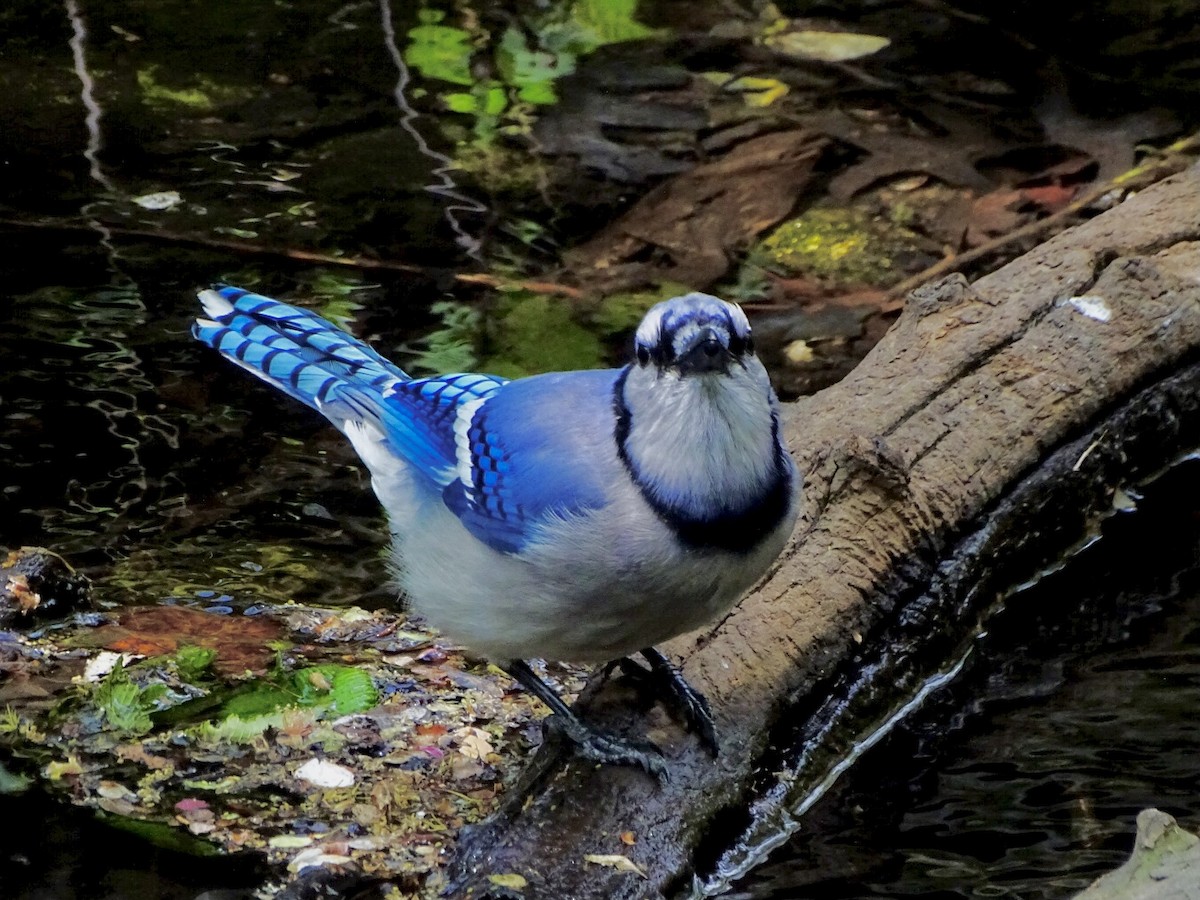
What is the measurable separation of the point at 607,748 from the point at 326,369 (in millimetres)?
1282

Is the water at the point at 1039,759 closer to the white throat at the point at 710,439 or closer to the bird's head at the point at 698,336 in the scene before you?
the white throat at the point at 710,439

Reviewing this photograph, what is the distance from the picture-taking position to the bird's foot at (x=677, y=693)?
3.31 metres

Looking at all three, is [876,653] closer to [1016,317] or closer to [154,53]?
[1016,317]

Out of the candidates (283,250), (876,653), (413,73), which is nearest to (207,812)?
(876,653)

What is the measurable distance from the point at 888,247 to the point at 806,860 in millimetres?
3547

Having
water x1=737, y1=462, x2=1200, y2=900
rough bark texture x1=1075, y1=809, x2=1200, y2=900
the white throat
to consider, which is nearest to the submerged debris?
water x1=737, y1=462, x2=1200, y2=900

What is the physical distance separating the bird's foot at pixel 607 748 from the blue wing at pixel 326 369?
30.6 inches

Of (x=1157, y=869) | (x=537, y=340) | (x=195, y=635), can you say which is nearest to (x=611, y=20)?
(x=537, y=340)

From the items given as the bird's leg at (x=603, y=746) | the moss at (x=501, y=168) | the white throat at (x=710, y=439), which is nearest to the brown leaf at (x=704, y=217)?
the moss at (x=501, y=168)

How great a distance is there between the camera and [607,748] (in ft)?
10.5

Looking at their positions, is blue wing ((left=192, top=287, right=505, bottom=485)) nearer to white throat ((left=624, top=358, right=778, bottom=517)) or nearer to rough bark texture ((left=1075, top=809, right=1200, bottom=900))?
white throat ((left=624, top=358, right=778, bottom=517))

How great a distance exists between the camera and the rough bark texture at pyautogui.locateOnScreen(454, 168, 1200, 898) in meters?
3.14

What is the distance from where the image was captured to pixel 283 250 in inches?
248

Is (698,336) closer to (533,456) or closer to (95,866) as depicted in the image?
(533,456)
